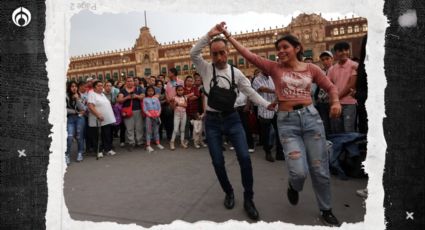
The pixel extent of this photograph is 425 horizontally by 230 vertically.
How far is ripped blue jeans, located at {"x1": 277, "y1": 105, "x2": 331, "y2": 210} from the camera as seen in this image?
88.4 inches

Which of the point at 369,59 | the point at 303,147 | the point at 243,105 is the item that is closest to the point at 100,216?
the point at 303,147

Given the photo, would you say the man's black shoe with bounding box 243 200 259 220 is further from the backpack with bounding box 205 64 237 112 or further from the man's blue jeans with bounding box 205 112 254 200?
the backpack with bounding box 205 64 237 112

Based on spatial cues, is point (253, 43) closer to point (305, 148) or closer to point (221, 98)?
point (221, 98)

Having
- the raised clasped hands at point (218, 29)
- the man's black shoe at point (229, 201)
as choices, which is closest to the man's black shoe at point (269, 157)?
the man's black shoe at point (229, 201)

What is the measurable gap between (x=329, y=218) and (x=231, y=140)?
1.10 m

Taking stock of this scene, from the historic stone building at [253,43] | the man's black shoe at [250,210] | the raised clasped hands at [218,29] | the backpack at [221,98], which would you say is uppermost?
the historic stone building at [253,43]

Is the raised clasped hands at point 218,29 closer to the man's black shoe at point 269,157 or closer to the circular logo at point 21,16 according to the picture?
the circular logo at point 21,16

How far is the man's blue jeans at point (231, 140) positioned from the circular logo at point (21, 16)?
5.48 ft

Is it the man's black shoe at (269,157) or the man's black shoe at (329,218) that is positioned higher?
the man's black shoe at (269,157)

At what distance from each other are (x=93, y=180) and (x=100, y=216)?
136 cm

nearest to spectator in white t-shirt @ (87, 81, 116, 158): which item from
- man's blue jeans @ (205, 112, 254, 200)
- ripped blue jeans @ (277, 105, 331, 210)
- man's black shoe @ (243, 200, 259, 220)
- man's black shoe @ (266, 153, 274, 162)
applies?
man's black shoe @ (266, 153, 274, 162)

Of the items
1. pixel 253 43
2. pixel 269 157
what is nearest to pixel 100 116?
pixel 269 157

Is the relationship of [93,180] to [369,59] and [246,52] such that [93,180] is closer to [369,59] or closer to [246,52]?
[246,52]

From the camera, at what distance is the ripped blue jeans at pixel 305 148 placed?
2.25 meters
